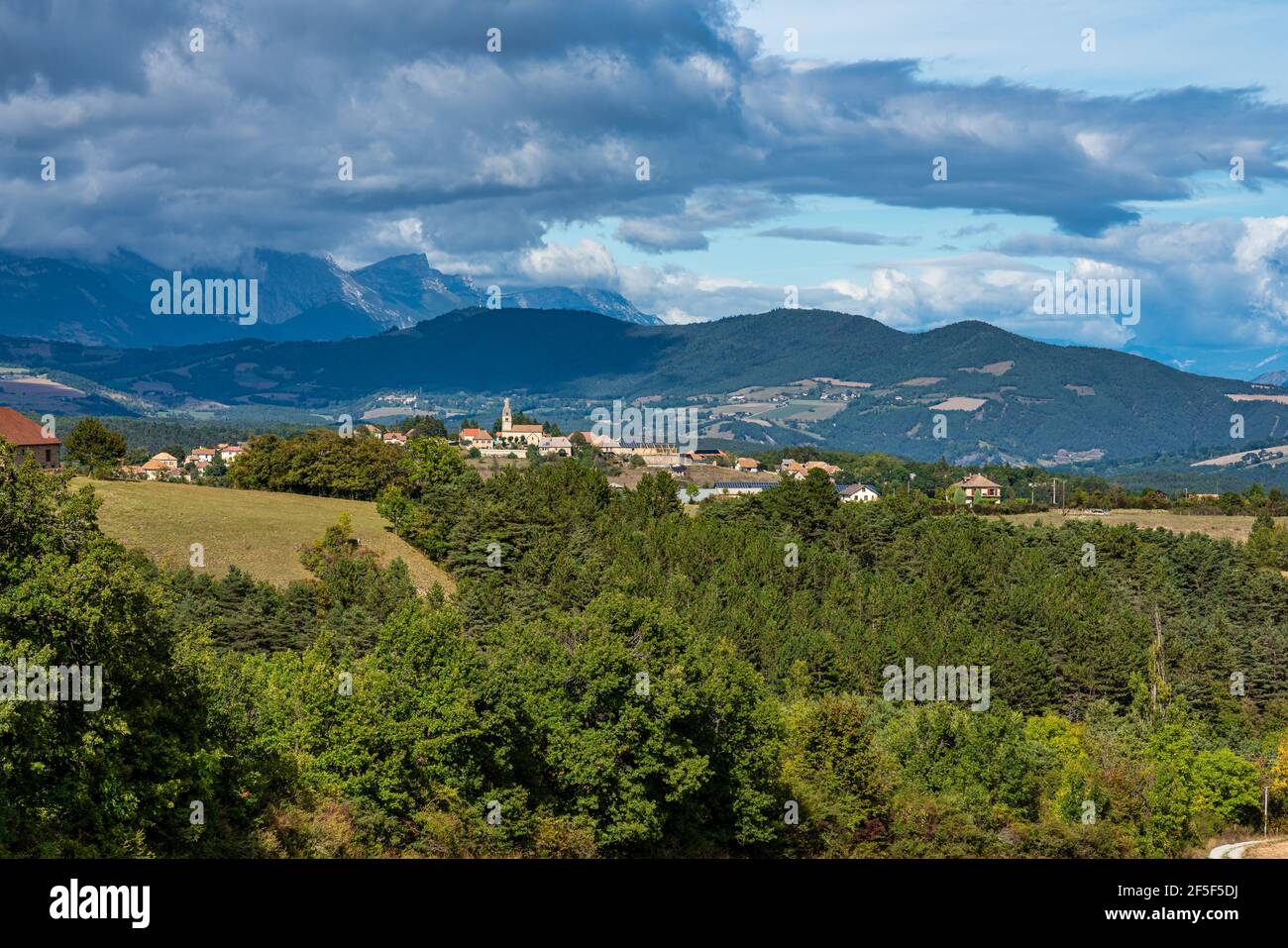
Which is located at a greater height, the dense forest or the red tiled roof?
the red tiled roof

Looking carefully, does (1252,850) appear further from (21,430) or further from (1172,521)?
(21,430)

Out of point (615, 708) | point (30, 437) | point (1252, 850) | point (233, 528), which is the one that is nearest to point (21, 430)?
point (30, 437)

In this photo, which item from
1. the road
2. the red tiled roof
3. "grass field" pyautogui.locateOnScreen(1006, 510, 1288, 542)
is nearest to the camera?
the road

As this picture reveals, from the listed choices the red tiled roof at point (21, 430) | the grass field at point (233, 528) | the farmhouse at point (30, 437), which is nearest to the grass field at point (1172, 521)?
the grass field at point (233, 528)

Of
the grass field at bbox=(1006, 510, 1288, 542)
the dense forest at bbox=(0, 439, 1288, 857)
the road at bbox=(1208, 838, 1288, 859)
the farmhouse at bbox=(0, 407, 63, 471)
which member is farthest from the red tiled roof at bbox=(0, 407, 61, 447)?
the road at bbox=(1208, 838, 1288, 859)

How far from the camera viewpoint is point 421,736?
119ft

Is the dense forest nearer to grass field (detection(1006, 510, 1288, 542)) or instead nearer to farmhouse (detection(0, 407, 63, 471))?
farmhouse (detection(0, 407, 63, 471))

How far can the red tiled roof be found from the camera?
12256cm

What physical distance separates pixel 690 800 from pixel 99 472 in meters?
106

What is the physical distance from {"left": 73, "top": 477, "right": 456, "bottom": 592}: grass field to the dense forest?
399 centimetres

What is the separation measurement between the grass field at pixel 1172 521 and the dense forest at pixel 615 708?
4378 cm

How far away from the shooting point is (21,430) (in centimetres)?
12538

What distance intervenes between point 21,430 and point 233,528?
30.0 metres

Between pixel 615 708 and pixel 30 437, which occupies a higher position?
pixel 30 437
